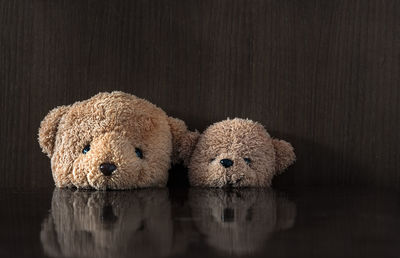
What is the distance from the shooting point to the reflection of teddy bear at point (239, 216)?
530 mm

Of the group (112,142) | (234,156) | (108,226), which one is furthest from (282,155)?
(108,226)

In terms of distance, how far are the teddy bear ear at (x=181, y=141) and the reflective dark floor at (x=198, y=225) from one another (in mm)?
199

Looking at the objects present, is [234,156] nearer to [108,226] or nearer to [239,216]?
[239,216]

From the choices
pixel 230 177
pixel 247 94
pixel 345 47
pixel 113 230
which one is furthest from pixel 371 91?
pixel 113 230

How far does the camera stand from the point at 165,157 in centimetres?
112

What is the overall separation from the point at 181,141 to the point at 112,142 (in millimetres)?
192

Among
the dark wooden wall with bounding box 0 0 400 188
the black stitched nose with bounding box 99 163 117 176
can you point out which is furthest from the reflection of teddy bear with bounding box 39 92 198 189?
the dark wooden wall with bounding box 0 0 400 188

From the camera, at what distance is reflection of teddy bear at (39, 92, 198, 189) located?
3.34ft

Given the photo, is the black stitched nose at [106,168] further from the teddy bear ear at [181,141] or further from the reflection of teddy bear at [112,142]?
the teddy bear ear at [181,141]

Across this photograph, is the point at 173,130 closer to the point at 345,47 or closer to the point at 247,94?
the point at 247,94

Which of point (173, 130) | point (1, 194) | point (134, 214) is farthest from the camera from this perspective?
point (173, 130)

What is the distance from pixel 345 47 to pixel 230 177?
1.49 feet

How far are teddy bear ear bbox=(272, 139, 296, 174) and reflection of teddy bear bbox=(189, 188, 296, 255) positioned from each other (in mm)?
170

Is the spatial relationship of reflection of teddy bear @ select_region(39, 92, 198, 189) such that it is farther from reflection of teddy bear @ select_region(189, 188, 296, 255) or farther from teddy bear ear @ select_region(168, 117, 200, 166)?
reflection of teddy bear @ select_region(189, 188, 296, 255)
